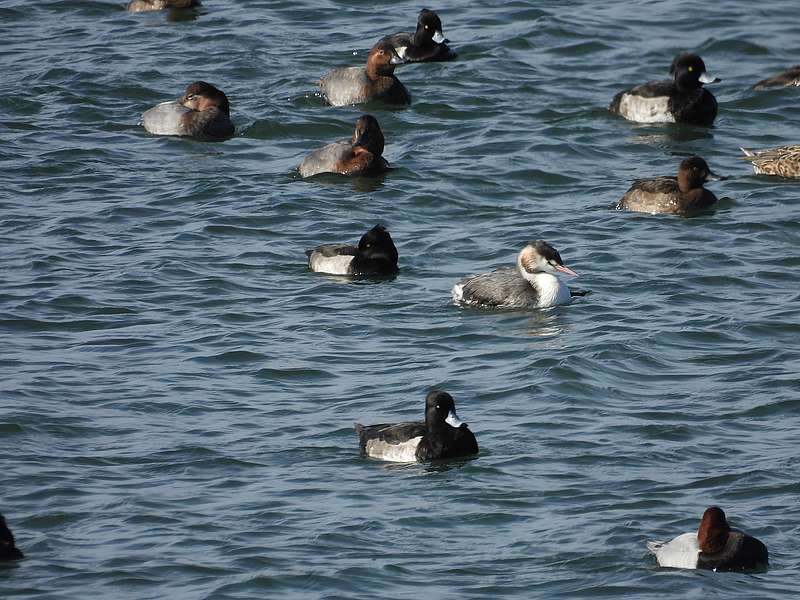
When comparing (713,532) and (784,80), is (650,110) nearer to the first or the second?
(784,80)

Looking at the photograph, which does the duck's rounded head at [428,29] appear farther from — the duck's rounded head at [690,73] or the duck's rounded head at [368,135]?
the duck's rounded head at [368,135]

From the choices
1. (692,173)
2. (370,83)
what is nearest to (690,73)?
(692,173)

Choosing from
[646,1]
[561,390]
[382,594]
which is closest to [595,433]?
[561,390]

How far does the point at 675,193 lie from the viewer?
735 inches

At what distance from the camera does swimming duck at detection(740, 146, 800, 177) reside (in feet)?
64.5

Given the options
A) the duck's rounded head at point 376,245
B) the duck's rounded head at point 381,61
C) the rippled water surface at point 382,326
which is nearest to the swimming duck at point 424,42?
the rippled water surface at point 382,326

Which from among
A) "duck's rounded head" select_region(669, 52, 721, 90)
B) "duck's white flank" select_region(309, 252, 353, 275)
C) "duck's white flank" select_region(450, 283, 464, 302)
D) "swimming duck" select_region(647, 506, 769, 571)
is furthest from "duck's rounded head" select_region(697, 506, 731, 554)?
"duck's rounded head" select_region(669, 52, 721, 90)

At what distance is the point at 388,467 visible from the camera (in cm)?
1231

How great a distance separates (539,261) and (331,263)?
2231mm

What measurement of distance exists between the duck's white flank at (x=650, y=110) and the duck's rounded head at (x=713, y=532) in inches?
489

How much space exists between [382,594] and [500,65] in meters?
15.6

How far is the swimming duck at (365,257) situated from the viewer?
16719 millimetres

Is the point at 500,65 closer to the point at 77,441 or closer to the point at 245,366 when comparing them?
the point at 245,366

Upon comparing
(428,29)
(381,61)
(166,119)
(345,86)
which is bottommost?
(166,119)
